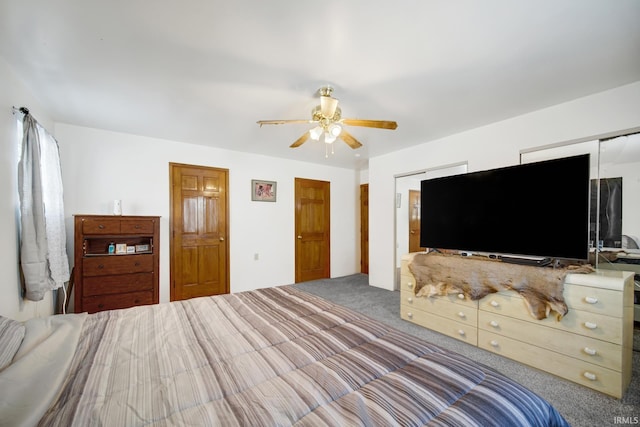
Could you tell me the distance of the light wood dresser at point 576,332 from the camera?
1678 mm

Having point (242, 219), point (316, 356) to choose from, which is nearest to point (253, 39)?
point (316, 356)

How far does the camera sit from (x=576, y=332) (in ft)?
5.98

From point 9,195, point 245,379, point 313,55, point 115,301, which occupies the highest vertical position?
point 313,55

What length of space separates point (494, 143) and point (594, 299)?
1.83 meters

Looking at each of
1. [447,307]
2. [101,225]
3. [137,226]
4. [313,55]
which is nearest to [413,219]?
A: [447,307]

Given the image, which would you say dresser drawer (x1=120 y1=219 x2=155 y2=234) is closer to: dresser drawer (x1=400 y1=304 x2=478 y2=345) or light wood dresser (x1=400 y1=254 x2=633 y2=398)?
dresser drawer (x1=400 y1=304 x2=478 y2=345)

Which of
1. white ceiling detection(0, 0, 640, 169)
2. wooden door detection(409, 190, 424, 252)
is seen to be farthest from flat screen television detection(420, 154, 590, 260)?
wooden door detection(409, 190, 424, 252)

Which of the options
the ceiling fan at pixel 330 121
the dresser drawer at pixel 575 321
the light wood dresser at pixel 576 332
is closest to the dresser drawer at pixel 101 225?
the ceiling fan at pixel 330 121

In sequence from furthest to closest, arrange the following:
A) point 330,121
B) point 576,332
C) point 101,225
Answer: point 101,225
point 330,121
point 576,332

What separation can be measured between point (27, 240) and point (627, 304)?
14.9ft

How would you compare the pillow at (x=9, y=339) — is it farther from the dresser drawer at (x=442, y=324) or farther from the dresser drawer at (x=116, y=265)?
the dresser drawer at (x=442, y=324)

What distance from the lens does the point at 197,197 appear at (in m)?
3.80

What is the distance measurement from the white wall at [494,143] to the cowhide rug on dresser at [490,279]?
1255 mm

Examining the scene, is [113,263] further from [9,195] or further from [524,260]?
[524,260]
